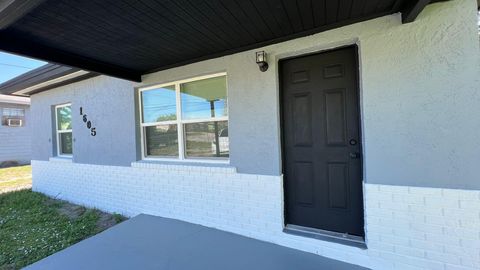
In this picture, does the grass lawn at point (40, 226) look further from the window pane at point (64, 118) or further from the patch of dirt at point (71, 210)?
the window pane at point (64, 118)

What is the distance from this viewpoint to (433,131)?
2.34 metres

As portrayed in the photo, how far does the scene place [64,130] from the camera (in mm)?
6562

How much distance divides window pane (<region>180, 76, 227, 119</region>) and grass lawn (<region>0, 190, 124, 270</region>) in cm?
247

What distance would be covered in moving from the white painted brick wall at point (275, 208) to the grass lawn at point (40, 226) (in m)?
0.44

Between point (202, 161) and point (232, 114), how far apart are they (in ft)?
3.28

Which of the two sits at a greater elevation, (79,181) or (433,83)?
(433,83)

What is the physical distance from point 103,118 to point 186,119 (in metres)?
2.16

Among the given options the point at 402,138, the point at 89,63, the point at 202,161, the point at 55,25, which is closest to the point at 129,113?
the point at 89,63

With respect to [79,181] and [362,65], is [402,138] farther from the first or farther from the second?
[79,181]

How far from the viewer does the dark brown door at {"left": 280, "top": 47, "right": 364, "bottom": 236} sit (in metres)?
2.88

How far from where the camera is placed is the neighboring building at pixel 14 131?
40.6 ft

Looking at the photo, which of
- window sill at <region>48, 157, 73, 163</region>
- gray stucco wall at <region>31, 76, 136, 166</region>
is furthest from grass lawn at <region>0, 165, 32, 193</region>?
gray stucco wall at <region>31, 76, 136, 166</region>

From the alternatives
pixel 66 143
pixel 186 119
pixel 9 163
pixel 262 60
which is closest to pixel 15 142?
pixel 9 163

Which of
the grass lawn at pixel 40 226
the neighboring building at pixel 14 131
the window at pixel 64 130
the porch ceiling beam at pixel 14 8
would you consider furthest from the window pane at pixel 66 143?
the neighboring building at pixel 14 131
